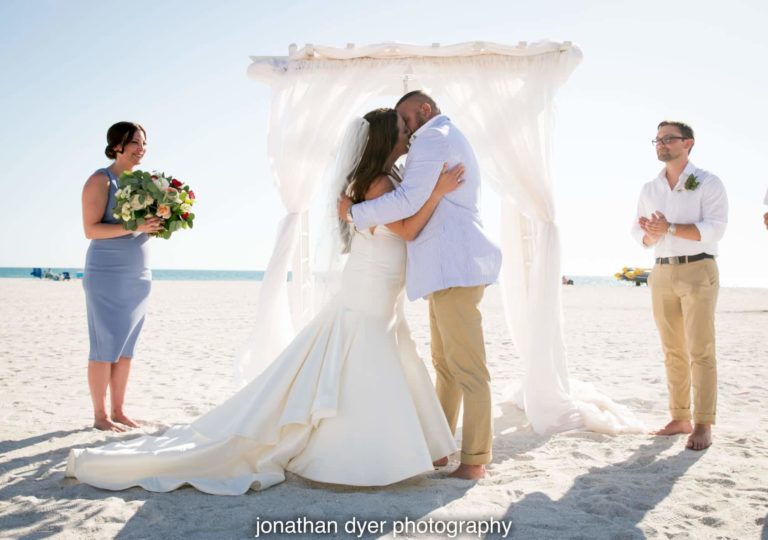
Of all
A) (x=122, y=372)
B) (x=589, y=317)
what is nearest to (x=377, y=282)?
(x=122, y=372)

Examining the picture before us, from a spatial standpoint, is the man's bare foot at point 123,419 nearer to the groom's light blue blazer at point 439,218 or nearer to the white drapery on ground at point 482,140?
the white drapery on ground at point 482,140

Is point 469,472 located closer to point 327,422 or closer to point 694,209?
point 327,422

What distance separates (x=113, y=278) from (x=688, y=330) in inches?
153

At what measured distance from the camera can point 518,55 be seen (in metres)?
4.54

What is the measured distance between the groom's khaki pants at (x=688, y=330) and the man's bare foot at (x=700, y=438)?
0.04 m

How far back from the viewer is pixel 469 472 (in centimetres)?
318

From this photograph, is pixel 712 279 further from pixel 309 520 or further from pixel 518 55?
pixel 309 520

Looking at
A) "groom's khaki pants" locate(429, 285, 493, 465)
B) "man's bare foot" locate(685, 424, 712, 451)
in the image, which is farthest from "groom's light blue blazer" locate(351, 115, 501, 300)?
"man's bare foot" locate(685, 424, 712, 451)

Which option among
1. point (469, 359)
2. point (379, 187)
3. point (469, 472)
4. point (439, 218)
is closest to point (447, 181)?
point (439, 218)

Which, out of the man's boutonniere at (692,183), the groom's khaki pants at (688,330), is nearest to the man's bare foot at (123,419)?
the groom's khaki pants at (688,330)

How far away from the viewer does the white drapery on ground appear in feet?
14.6

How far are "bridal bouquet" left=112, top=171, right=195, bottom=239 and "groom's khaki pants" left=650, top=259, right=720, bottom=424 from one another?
3.40 m

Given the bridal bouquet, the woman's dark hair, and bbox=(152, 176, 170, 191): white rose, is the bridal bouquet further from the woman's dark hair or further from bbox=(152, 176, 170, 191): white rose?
the woman's dark hair

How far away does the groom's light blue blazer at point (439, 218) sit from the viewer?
9.94 feet
